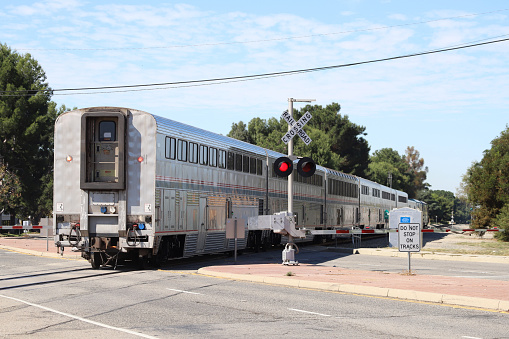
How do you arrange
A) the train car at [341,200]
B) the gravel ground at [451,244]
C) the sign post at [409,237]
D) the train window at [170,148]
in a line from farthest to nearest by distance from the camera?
the train car at [341,200] < the gravel ground at [451,244] < the train window at [170,148] < the sign post at [409,237]

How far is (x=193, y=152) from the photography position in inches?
899

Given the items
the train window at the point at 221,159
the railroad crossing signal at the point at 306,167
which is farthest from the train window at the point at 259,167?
the railroad crossing signal at the point at 306,167

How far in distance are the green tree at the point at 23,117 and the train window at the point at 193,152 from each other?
34.6 m

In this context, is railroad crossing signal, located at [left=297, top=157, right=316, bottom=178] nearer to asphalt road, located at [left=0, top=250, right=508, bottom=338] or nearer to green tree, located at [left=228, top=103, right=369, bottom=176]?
asphalt road, located at [left=0, top=250, right=508, bottom=338]

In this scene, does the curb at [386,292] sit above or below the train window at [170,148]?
below

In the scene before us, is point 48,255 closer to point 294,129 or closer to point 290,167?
point 290,167

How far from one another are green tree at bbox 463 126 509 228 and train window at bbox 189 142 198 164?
3239cm

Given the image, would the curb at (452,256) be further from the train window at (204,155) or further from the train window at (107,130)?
the train window at (107,130)

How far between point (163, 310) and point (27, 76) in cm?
5027

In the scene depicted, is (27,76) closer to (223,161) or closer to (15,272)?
(223,161)

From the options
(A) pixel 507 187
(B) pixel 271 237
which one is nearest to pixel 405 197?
(A) pixel 507 187

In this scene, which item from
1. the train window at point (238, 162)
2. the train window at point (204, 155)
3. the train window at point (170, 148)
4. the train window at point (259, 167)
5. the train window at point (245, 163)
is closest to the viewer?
the train window at point (170, 148)

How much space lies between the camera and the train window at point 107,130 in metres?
20.2

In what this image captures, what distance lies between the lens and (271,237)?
32.5 metres
